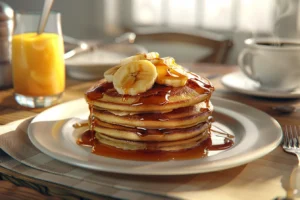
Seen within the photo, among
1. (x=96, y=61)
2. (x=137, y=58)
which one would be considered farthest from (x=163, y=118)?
(x=96, y=61)

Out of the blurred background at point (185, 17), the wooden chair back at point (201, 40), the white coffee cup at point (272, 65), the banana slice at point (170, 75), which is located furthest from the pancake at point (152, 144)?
the blurred background at point (185, 17)

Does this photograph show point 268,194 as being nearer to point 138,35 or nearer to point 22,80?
point 22,80

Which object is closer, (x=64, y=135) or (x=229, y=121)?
(x=64, y=135)

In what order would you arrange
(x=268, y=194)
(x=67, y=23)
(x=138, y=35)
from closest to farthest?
(x=268, y=194)
(x=138, y=35)
(x=67, y=23)

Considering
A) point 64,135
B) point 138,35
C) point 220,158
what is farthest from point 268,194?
point 138,35

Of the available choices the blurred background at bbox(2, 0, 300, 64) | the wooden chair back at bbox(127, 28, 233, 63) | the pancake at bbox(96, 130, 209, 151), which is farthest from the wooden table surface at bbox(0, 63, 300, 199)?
the blurred background at bbox(2, 0, 300, 64)

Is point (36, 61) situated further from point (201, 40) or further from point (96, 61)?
point (201, 40)

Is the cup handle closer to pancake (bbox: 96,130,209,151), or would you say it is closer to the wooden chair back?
pancake (bbox: 96,130,209,151)

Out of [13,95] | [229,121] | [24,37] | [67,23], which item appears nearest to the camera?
[229,121]

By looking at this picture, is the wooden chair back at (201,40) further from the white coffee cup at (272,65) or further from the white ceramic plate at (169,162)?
the white ceramic plate at (169,162)
